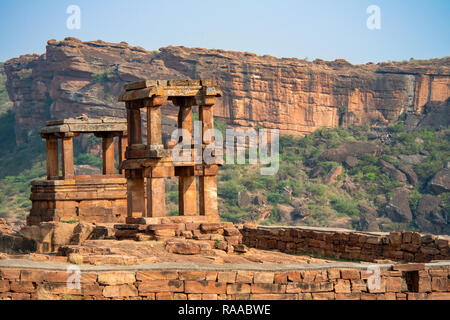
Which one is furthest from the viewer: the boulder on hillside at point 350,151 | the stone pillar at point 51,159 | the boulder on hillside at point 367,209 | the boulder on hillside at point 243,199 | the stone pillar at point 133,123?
the boulder on hillside at point 350,151

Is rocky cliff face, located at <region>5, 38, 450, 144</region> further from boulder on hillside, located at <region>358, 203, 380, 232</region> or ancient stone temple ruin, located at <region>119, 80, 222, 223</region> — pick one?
ancient stone temple ruin, located at <region>119, 80, 222, 223</region>

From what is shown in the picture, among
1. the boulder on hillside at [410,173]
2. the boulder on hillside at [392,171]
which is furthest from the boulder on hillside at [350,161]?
the boulder on hillside at [410,173]

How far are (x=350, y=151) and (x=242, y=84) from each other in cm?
1420

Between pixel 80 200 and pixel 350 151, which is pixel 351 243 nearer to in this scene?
pixel 80 200

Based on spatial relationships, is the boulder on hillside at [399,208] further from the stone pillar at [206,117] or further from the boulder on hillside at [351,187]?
the stone pillar at [206,117]

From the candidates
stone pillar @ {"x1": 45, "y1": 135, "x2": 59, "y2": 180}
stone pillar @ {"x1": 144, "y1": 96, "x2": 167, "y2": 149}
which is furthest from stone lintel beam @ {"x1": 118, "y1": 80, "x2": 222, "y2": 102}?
stone pillar @ {"x1": 45, "y1": 135, "x2": 59, "y2": 180}

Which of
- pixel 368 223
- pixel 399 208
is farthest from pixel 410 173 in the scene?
pixel 368 223

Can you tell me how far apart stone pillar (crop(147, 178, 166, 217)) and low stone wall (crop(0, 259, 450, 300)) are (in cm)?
567

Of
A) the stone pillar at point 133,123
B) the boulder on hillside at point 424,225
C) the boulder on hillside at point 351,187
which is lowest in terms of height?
the boulder on hillside at point 424,225

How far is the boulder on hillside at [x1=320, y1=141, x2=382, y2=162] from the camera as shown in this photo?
77.2 meters

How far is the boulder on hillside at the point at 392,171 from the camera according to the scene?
73.7 metres

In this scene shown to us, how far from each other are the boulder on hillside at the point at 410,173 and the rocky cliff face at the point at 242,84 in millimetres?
14055

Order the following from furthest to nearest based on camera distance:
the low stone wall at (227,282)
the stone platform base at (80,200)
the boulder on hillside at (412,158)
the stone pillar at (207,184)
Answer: the boulder on hillside at (412,158), the stone platform base at (80,200), the stone pillar at (207,184), the low stone wall at (227,282)
